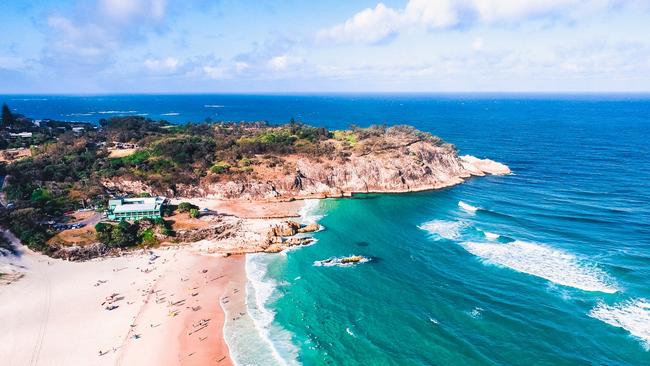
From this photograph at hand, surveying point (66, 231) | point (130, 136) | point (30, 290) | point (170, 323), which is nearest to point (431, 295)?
point (170, 323)

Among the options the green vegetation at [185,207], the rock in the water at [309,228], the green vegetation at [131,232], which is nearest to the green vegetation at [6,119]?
the green vegetation at [185,207]

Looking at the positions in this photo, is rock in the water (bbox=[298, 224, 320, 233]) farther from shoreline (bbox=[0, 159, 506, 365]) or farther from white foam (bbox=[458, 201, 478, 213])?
white foam (bbox=[458, 201, 478, 213])

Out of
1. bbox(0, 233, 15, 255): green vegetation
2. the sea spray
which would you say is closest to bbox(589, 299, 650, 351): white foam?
the sea spray

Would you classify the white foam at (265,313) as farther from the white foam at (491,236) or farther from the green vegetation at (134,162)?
the white foam at (491,236)

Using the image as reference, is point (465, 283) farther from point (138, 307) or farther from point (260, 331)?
point (138, 307)

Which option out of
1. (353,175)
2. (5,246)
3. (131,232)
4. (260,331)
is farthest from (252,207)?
(260,331)

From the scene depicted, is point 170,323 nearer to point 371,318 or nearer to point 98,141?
point 371,318
